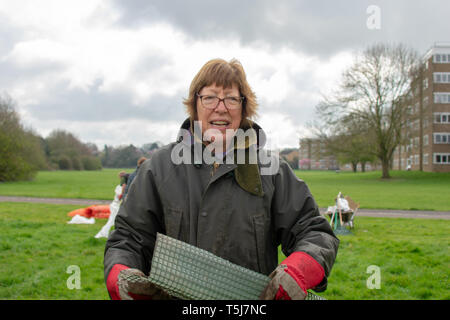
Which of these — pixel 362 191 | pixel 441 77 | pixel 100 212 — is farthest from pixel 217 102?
pixel 441 77

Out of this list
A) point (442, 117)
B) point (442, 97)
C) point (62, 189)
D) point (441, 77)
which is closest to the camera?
point (62, 189)

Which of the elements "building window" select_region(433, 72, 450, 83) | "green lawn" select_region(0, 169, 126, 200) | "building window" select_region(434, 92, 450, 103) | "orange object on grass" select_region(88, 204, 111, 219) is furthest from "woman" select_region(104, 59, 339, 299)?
"building window" select_region(434, 92, 450, 103)

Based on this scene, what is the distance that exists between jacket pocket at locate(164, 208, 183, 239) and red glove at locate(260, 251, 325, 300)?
1.76 ft

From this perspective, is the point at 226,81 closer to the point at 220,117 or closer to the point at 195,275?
the point at 220,117

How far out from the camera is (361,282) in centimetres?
618

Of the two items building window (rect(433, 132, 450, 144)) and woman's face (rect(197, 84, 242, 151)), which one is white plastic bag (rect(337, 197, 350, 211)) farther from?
building window (rect(433, 132, 450, 144))

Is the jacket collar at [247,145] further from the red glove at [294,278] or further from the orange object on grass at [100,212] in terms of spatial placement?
the orange object on grass at [100,212]

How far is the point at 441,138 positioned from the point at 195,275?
6552 centimetres

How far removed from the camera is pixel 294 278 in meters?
1.58

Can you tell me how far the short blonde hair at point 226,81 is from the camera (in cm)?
203

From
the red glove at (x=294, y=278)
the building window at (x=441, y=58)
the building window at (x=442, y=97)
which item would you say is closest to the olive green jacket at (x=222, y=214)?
the red glove at (x=294, y=278)

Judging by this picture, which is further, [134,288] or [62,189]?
[62,189]
